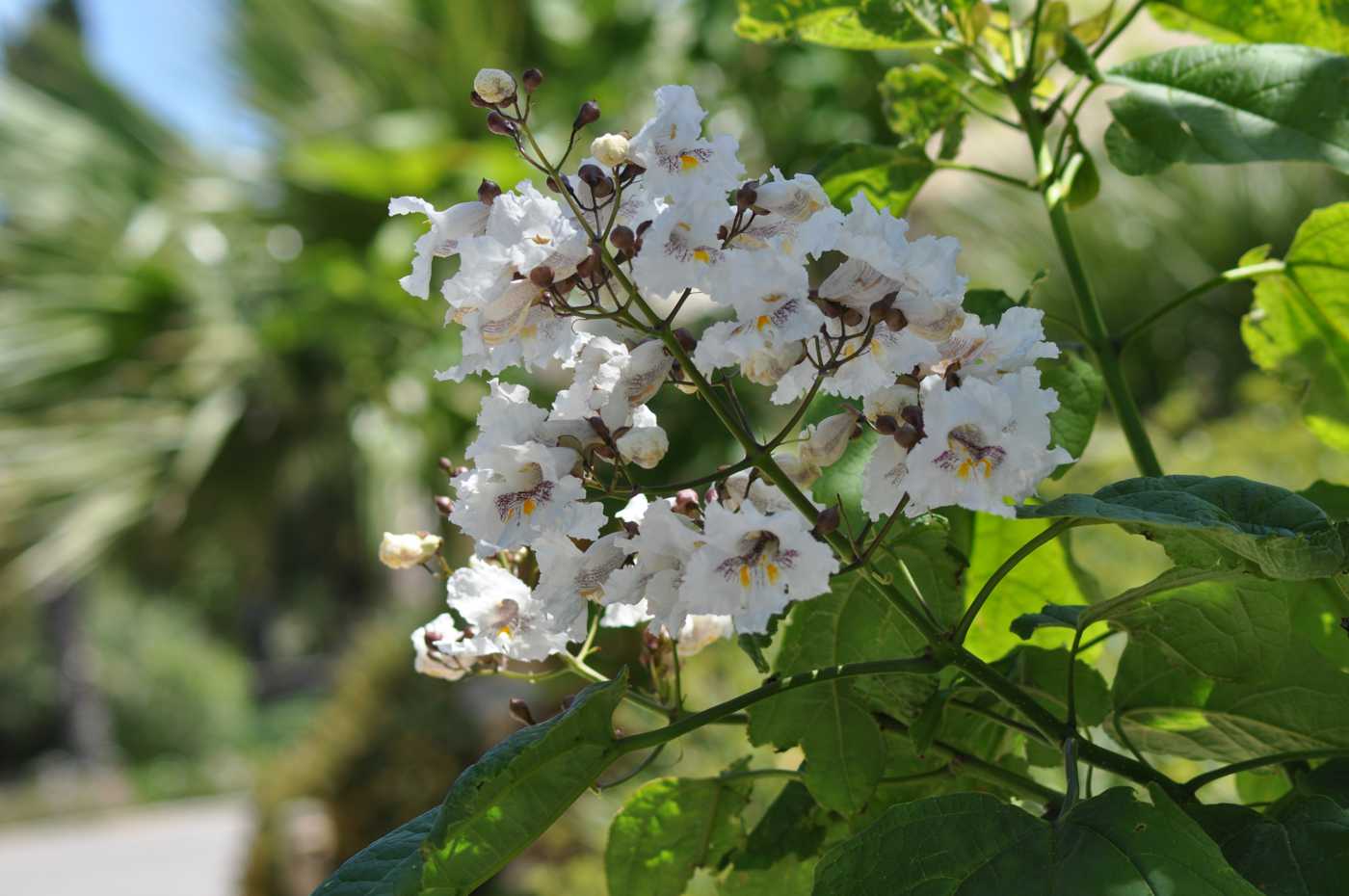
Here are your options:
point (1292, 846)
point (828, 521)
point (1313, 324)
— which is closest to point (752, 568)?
point (828, 521)

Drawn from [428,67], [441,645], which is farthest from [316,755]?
[441,645]

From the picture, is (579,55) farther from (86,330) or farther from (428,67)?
(86,330)

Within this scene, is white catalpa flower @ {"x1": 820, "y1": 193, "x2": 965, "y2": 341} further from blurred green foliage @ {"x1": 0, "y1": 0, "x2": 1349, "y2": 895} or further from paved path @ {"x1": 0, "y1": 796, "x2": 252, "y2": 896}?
paved path @ {"x1": 0, "y1": 796, "x2": 252, "y2": 896}

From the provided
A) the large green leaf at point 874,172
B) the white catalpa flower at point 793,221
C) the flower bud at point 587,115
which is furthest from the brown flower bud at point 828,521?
the large green leaf at point 874,172

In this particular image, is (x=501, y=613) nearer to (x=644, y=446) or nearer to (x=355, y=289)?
(x=644, y=446)

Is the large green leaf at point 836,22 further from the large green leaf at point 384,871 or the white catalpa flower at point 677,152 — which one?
the large green leaf at point 384,871

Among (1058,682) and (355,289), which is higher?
(355,289)

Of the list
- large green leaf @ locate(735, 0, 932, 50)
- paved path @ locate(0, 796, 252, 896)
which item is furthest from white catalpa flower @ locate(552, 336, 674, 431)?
paved path @ locate(0, 796, 252, 896)
